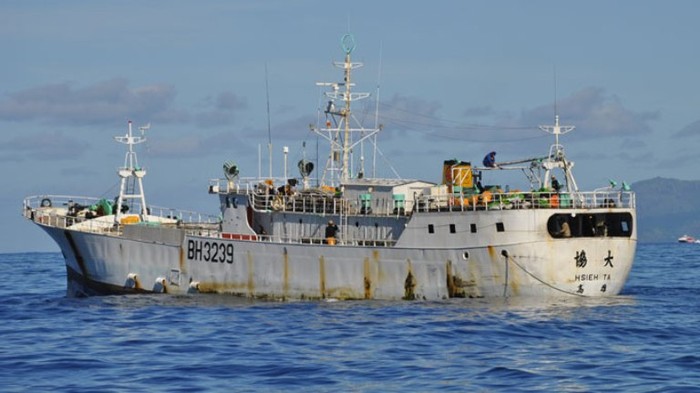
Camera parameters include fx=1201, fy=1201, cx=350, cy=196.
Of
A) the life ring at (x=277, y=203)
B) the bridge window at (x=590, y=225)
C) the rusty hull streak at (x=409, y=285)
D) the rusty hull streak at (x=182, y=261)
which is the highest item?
the life ring at (x=277, y=203)

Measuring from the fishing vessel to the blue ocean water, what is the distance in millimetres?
1265

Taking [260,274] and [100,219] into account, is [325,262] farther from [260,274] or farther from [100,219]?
[100,219]

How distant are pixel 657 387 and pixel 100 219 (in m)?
39.3

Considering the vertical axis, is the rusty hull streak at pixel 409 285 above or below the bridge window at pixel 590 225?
below

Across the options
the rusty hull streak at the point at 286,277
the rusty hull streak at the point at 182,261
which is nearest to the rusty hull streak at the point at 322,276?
the rusty hull streak at the point at 286,277

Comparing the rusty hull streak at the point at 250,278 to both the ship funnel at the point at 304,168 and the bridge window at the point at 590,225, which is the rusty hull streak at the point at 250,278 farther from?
the bridge window at the point at 590,225

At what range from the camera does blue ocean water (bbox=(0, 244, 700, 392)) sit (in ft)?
106

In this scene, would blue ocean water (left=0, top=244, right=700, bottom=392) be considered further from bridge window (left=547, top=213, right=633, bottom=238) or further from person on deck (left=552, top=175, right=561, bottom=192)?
person on deck (left=552, top=175, right=561, bottom=192)

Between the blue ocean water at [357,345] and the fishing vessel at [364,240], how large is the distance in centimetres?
127

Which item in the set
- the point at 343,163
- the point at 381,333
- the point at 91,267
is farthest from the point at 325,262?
the point at 91,267

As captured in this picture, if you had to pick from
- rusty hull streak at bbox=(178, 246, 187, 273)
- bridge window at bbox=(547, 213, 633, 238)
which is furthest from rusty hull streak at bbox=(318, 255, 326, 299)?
bridge window at bbox=(547, 213, 633, 238)

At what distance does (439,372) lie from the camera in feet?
110

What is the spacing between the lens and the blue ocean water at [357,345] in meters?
32.3

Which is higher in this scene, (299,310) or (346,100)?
(346,100)
